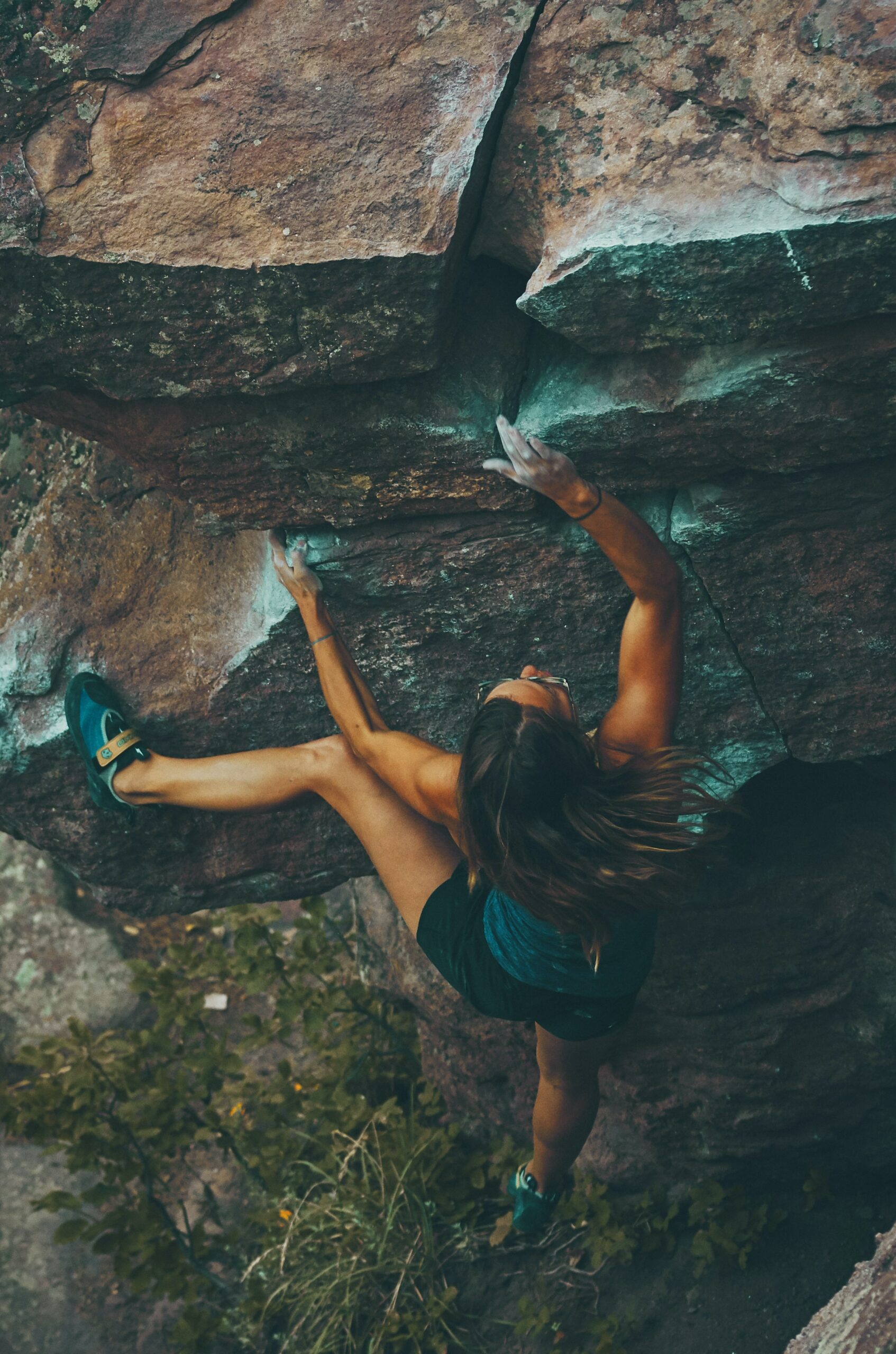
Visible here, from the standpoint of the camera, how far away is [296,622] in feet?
8.57

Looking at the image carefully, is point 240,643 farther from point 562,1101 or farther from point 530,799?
point 562,1101

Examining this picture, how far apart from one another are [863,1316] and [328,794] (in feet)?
5.19

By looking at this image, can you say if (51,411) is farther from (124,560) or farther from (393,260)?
(393,260)

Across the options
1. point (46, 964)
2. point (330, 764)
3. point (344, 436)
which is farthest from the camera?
point (46, 964)

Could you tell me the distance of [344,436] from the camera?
2.31 m

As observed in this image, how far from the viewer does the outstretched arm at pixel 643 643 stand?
6.99 ft

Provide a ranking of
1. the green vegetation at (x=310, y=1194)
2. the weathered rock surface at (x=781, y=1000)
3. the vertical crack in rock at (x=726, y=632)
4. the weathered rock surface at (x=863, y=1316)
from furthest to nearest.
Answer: the green vegetation at (x=310, y=1194)
the weathered rock surface at (x=781, y=1000)
the vertical crack in rock at (x=726, y=632)
the weathered rock surface at (x=863, y=1316)

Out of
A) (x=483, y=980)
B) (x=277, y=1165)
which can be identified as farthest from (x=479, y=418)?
(x=277, y=1165)

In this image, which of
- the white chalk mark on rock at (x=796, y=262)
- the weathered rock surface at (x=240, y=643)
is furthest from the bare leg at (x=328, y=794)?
the white chalk mark on rock at (x=796, y=262)

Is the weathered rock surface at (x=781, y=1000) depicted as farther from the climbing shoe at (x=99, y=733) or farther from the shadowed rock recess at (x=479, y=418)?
the climbing shoe at (x=99, y=733)

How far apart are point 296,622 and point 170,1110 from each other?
1.82 meters

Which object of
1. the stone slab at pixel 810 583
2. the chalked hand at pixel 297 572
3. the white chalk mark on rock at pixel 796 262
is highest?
the white chalk mark on rock at pixel 796 262

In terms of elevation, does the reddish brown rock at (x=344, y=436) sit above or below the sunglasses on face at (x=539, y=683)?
above

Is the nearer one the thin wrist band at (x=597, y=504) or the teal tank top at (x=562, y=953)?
the thin wrist band at (x=597, y=504)
